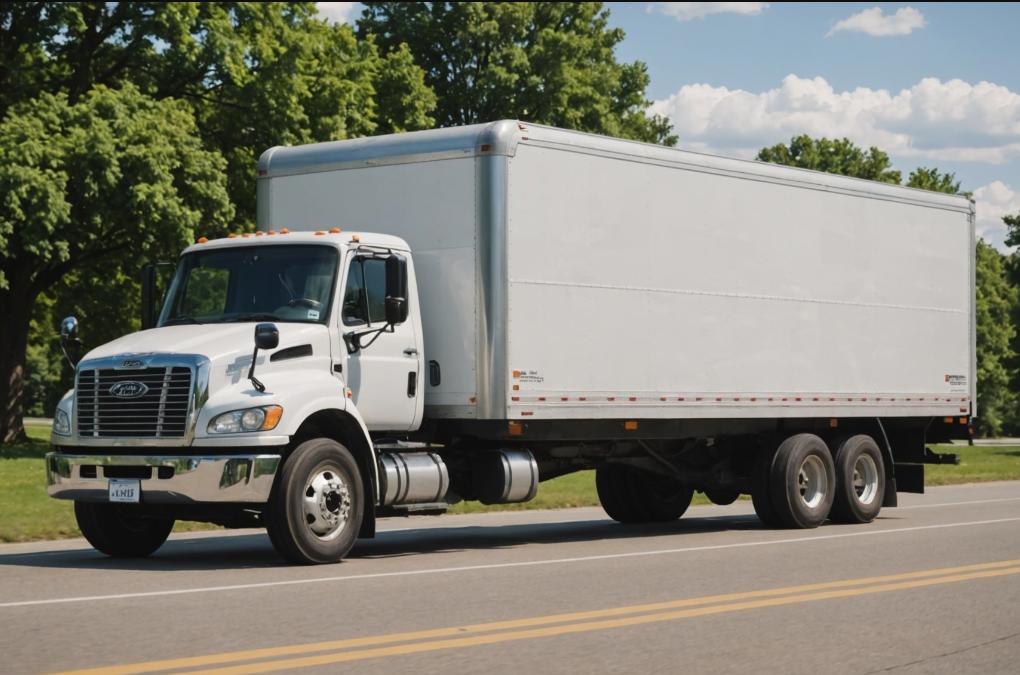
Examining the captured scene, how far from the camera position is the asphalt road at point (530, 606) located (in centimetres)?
827

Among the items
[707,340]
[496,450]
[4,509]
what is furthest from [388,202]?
[4,509]

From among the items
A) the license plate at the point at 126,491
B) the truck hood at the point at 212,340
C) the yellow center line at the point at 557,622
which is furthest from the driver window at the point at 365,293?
the yellow center line at the point at 557,622

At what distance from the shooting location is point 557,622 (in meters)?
9.55

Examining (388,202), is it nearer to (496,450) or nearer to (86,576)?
(496,450)

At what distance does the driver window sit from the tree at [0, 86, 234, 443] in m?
17.4

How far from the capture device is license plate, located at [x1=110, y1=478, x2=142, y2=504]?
12.6m

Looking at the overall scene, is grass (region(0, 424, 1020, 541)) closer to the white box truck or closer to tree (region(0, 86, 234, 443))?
the white box truck

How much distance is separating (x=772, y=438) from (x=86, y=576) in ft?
27.7

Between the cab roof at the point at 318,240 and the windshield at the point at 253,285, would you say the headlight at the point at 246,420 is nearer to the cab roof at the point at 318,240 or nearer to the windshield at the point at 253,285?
the windshield at the point at 253,285

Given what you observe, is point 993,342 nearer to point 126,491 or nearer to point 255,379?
point 255,379

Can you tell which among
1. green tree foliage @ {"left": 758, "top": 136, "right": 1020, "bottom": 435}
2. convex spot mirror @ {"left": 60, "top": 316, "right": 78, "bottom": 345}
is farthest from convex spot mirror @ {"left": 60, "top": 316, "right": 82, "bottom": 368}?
green tree foliage @ {"left": 758, "top": 136, "right": 1020, "bottom": 435}

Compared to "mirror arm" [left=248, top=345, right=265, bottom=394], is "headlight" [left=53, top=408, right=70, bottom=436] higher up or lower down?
lower down

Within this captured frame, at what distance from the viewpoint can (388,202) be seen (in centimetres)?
1496

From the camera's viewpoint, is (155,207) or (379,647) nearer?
(379,647)
